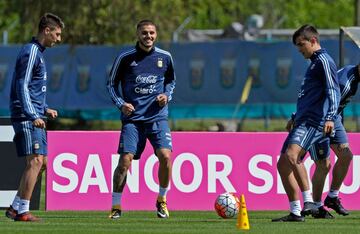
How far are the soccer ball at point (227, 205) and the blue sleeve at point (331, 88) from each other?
166cm

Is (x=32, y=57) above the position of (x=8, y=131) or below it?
above

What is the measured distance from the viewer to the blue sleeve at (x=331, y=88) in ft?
44.1

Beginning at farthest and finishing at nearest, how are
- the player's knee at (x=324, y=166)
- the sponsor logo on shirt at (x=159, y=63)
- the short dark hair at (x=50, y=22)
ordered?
1. the player's knee at (x=324, y=166)
2. the sponsor logo on shirt at (x=159, y=63)
3. the short dark hair at (x=50, y=22)

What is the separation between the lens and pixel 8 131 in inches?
643

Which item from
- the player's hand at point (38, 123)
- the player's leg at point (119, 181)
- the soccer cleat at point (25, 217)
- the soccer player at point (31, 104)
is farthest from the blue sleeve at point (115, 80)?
the soccer cleat at point (25, 217)

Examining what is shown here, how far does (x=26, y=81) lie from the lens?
13484mm

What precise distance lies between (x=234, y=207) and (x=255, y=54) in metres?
17.2

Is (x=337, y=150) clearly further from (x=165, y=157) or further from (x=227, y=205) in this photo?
(x=165, y=157)

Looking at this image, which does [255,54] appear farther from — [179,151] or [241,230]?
[241,230]

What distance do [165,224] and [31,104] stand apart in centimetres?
188

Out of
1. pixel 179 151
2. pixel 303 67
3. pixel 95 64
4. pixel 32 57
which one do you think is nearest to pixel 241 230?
pixel 32 57

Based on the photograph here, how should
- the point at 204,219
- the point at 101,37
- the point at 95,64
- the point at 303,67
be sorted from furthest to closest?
the point at 101,37 < the point at 95,64 < the point at 303,67 < the point at 204,219

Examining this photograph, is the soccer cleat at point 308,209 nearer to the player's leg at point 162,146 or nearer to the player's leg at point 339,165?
the player's leg at point 339,165

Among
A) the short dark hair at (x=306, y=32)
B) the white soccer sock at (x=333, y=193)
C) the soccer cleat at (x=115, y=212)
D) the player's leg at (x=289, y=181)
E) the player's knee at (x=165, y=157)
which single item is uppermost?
the short dark hair at (x=306, y=32)
